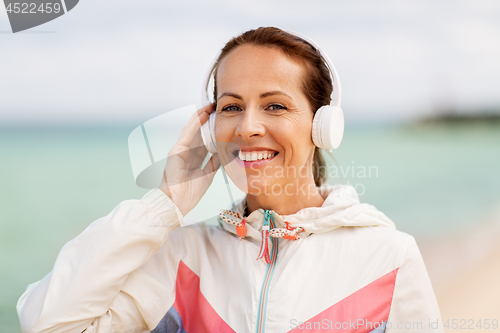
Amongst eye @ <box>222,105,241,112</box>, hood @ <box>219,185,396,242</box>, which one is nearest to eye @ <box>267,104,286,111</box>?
eye @ <box>222,105,241,112</box>

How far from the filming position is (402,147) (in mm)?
A: 11031

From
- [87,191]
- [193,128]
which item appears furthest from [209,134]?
[87,191]

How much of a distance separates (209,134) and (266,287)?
0.57 metres

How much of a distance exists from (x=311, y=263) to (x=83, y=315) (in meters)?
0.73

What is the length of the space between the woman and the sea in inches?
71.7

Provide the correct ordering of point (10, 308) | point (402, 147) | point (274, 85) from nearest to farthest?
point (274, 85) → point (10, 308) → point (402, 147)

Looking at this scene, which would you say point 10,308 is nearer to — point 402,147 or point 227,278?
point 227,278

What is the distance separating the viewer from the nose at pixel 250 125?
4.56ft

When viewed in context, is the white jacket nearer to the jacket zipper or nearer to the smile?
the jacket zipper

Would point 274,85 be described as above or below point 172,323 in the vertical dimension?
above

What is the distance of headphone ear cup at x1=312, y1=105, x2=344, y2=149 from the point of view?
144 cm

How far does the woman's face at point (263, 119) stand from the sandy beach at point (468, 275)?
2.25m

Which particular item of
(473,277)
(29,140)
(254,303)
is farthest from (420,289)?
(29,140)

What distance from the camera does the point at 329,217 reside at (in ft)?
4.68
